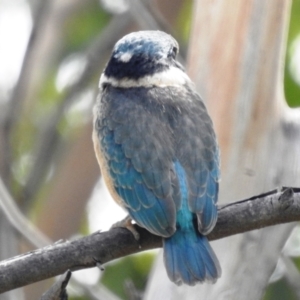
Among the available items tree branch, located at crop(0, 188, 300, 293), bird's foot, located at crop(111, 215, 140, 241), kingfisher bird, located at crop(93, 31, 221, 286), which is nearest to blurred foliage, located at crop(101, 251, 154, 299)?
kingfisher bird, located at crop(93, 31, 221, 286)

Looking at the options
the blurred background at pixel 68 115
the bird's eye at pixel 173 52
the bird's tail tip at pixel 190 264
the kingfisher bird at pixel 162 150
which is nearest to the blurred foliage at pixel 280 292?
the blurred background at pixel 68 115

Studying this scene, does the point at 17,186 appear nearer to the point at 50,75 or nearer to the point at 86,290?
the point at 50,75

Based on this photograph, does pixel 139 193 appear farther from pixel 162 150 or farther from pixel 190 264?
pixel 190 264

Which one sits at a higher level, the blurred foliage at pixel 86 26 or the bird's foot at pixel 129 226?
the blurred foliage at pixel 86 26

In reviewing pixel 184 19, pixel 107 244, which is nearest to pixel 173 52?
pixel 107 244

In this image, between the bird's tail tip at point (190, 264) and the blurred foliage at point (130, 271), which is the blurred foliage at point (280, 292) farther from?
the bird's tail tip at point (190, 264)

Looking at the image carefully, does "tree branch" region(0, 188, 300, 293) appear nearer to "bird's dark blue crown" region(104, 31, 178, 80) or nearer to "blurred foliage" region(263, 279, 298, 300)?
"bird's dark blue crown" region(104, 31, 178, 80)
